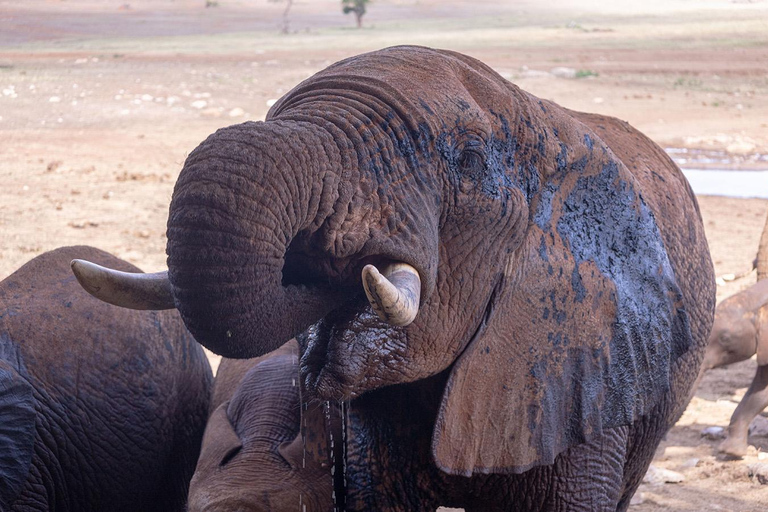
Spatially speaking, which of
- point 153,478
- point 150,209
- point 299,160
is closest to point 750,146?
point 150,209

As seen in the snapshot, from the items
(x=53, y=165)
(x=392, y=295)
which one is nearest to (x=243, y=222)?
(x=392, y=295)

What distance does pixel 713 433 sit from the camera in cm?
539

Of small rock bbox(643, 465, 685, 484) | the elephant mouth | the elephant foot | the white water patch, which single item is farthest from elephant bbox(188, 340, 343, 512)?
the white water patch

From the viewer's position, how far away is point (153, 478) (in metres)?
3.43

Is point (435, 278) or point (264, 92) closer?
point (435, 278)

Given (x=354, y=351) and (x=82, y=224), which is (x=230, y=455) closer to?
(x=354, y=351)

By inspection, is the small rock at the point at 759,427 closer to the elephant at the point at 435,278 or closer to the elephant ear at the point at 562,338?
the elephant at the point at 435,278

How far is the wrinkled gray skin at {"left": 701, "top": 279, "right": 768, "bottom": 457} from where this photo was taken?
17.8ft

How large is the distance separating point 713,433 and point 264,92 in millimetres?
12633

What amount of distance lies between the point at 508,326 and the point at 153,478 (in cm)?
157

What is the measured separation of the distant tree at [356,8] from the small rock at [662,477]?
25.7m

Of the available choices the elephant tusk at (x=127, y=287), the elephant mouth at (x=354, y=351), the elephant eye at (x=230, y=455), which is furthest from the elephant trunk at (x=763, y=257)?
the elephant tusk at (x=127, y=287)

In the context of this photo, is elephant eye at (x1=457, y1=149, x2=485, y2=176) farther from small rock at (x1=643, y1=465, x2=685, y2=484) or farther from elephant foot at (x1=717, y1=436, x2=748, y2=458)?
elephant foot at (x1=717, y1=436, x2=748, y2=458)

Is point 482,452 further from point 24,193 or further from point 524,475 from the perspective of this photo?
point 24,193
